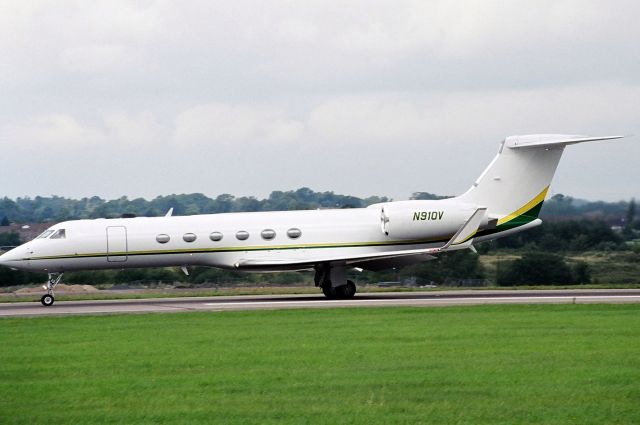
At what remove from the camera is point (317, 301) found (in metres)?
30.8

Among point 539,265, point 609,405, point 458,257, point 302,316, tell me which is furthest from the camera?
point 458,257

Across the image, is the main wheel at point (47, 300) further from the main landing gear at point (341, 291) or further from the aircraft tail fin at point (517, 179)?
the aircraft tail fin at point (517, 179)

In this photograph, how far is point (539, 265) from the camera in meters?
41.0

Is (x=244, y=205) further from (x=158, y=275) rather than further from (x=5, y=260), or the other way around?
(x=5, y=260)

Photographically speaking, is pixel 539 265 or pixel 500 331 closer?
pixel 500 331

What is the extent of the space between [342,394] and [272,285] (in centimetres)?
2814

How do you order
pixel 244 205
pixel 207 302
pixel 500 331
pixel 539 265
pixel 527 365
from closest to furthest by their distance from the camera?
1. pixel 527 365
2. pixel 500 331
3. pixel 207 302
4. pixel 539 265
5. pixel 244 205

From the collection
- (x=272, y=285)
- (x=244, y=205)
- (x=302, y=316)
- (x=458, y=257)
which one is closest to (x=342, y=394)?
(x=302, y=316)

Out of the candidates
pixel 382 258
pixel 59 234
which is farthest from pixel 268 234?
pixel 59 234

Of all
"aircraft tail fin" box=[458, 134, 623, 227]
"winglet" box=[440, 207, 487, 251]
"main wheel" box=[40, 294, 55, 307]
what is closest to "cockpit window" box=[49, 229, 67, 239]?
"main wheel" box=[40, 294, 55, 307]

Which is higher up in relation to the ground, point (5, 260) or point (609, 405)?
point (5, 260)

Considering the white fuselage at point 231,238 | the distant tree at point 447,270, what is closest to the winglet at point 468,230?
the white fuselage at point 231,238

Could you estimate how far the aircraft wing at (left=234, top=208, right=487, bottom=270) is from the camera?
30375mm

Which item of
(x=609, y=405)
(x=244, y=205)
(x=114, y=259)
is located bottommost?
(x=609, y=405)
